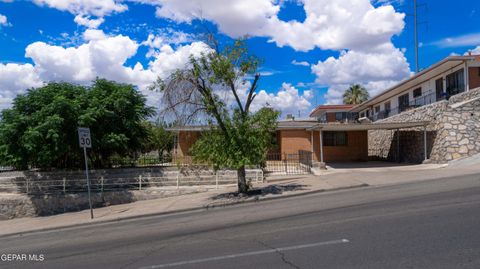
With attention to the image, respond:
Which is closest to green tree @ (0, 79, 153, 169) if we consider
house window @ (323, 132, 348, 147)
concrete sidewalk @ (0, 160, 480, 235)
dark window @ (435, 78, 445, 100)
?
concrete sidewalk @ (0, 160, 480, 235)

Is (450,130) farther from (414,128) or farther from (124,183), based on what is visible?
(124,183)

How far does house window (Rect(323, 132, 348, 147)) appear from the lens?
2997cm

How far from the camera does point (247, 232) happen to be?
335 inches

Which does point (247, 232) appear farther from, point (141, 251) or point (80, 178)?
point (80, 178)

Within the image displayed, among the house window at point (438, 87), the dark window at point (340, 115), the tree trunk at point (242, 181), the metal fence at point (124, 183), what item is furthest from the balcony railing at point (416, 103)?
the tree trunk at point (242, 181)

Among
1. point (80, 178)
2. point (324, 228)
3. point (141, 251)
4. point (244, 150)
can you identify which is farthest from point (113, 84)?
point (324, 228)

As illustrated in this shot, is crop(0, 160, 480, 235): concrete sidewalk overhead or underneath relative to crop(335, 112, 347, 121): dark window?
underneath

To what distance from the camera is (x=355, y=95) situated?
213ft

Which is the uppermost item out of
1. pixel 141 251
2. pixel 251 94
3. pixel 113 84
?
pixel 113 84

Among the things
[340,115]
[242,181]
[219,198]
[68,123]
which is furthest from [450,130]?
[340,115]

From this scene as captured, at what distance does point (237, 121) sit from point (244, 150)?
119 centimetres

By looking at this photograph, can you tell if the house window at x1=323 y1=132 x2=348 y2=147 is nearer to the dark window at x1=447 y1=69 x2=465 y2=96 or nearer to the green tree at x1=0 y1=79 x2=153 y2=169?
the dark window at x1=447 y1=69 x2=465 y2=96

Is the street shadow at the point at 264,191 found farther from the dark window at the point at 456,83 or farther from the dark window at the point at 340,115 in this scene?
the dark window at the point at 340,115

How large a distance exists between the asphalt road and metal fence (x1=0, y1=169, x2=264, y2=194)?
7289mm
